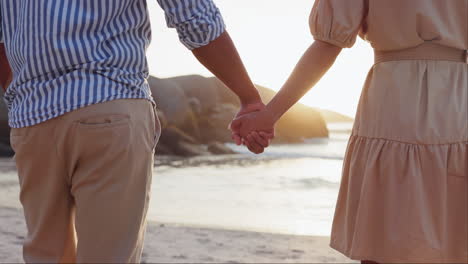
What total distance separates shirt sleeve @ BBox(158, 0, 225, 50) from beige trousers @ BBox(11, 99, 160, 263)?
9.8 inches

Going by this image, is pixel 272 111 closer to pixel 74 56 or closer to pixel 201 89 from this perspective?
pixel 74 56

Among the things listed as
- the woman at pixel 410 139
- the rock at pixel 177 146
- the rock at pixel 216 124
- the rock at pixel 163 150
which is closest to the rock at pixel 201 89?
the rock at pixel 216 124

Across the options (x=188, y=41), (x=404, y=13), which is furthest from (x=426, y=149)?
(x=188, y=41)

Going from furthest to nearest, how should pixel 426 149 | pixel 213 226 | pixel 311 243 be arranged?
pixel 213 226 < pixel 311 243 < pixel 426 149

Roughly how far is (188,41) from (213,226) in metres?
3.97

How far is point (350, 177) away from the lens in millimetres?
1865

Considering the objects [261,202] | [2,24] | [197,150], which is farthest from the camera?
[197,150]

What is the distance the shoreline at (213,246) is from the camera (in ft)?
13.4

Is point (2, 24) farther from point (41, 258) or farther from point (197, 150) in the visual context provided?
point (197, 150)

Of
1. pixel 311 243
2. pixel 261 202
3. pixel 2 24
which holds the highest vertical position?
pixel 2 24

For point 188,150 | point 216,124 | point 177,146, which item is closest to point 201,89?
point 216,124

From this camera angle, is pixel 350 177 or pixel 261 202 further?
pixel 261 202

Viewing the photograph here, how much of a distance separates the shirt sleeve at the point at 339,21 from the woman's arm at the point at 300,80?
0.14ft

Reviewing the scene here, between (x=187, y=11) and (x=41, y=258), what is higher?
(x=187, y=11)
